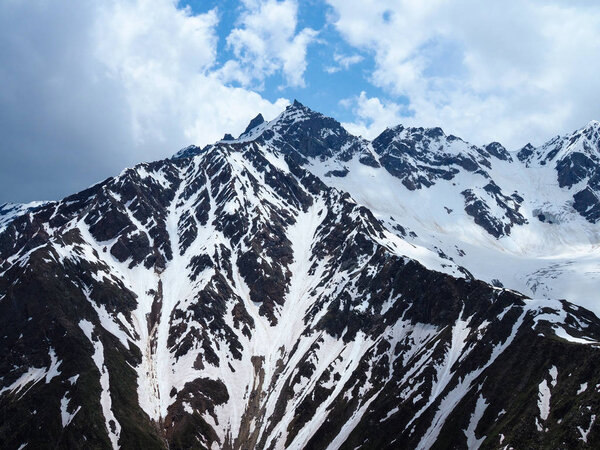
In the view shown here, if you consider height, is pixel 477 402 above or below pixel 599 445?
above

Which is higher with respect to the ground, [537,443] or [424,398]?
[424,398]

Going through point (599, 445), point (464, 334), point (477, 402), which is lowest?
point (599, 445)

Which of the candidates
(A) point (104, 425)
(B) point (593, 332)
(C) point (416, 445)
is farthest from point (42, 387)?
(B) point (593, 332)

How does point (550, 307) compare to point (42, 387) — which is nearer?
point (550, 307)

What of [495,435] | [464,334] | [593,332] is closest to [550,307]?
[593,332]

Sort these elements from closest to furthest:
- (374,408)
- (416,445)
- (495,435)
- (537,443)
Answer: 1. (537,443)
2. (495,435)
3. (416,445)
4. (374,408)

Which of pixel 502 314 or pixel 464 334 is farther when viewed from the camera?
pixel 464 334

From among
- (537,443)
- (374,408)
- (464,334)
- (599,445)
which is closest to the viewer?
(599,445)

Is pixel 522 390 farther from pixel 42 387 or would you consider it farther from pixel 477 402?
pixel 42 387

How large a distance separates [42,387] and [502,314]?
585 feet

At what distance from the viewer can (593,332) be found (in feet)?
518

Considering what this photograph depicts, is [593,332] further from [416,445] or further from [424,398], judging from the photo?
[416,445]

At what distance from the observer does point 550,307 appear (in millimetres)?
169375

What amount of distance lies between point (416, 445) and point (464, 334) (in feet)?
193
